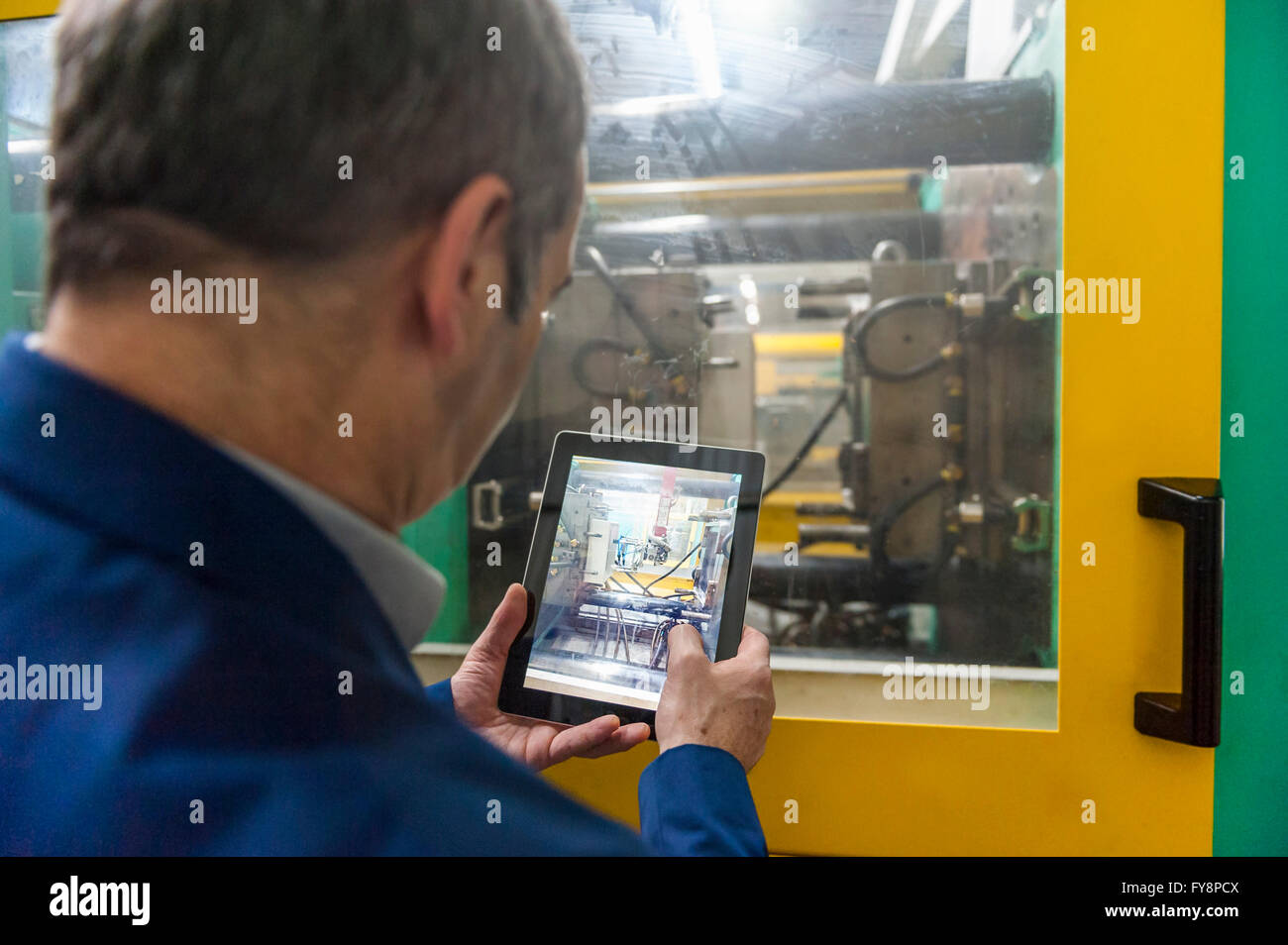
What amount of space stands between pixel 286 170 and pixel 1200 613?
872 mm

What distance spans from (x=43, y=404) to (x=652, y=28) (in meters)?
0.82

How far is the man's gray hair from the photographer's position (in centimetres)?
44

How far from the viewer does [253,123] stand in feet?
1.45

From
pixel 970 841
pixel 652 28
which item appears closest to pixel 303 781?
pixel 970 841

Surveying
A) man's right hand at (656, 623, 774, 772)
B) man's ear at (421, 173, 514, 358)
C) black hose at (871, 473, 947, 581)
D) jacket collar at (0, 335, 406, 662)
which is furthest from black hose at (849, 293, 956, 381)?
jacket collar at (0, 335, 406, 662)

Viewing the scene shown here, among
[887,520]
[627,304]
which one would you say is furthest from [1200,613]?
[627,304]

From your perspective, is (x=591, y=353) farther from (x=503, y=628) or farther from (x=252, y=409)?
(x=252, y=409)

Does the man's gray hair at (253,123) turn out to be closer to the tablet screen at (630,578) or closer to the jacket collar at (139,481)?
the jacket collar at (139,481)

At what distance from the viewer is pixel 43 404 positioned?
0.42 meters

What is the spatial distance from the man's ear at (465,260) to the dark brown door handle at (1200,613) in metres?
0.71

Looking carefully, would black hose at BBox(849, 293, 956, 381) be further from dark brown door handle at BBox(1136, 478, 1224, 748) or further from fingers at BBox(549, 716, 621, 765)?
fingers at BBox(549, 716, 621, 765)

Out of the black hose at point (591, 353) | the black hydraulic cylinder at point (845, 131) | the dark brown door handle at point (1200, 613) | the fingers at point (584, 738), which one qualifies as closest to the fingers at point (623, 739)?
the fingers at point (584, 738)
